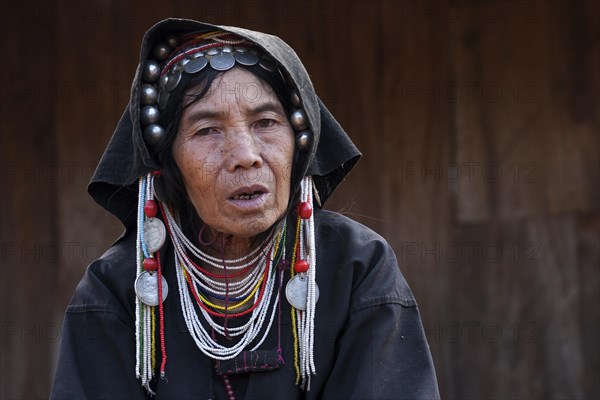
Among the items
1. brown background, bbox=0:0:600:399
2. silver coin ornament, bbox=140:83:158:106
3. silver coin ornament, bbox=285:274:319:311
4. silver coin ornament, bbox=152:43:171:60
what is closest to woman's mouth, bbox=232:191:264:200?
silver coin ornament, bbox=285:274:319:311

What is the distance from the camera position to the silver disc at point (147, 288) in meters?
3.16

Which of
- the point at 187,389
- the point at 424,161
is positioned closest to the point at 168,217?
the point at 187,389

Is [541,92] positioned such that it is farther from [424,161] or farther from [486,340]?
[486,340]

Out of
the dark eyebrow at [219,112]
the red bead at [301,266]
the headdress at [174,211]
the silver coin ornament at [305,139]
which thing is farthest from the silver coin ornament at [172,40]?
the red bead at [301,266]

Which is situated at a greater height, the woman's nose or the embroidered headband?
the embroidered headband

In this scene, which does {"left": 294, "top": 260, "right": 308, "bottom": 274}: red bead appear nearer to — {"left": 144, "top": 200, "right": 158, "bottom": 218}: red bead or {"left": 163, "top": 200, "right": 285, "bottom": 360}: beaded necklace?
{"left": 163, "top": 200, "right": 285, "bottom": 360}: beaded necklace

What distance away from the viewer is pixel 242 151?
119 inches

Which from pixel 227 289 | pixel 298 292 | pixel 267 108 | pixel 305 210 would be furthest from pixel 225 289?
pixel 267 108

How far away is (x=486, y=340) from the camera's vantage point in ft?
15.5

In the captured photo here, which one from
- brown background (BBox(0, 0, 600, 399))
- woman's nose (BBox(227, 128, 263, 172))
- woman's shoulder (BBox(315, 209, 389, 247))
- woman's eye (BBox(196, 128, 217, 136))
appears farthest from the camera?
brown background (BBox(0, 0, 600, 399))

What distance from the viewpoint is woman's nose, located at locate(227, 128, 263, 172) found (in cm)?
303

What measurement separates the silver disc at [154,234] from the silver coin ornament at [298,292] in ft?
1.27

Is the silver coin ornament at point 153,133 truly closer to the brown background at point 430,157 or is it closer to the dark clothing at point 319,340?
the dark clothing at point 319,340

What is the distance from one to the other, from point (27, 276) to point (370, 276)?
2.30m
